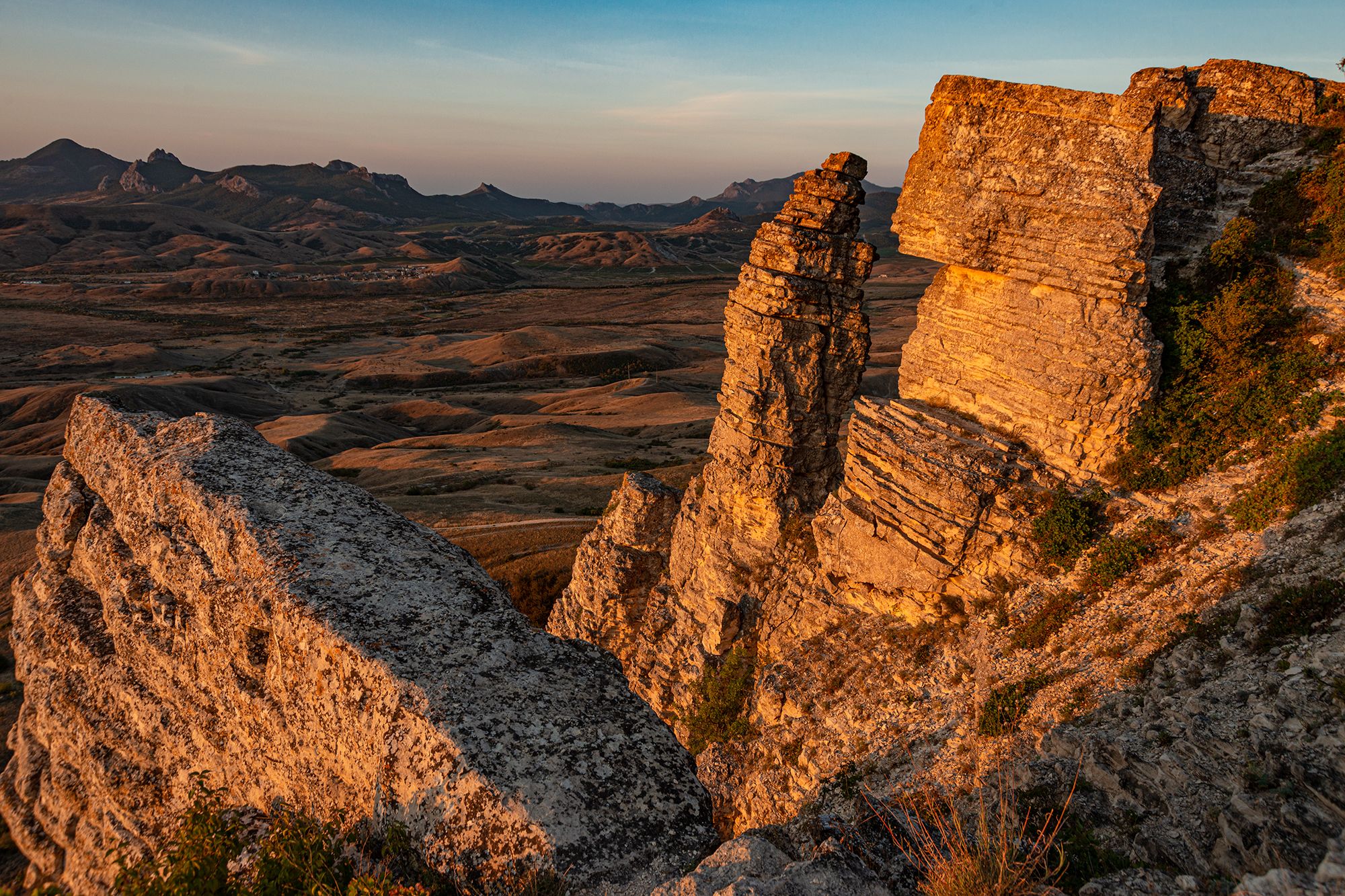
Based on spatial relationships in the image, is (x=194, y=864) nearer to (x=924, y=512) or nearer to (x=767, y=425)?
(x=924, y=512)

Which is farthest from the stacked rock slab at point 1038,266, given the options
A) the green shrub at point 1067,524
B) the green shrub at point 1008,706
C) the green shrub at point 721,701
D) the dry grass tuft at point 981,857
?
the dry grass tuft at point 981,857

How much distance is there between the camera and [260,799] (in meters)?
9.69

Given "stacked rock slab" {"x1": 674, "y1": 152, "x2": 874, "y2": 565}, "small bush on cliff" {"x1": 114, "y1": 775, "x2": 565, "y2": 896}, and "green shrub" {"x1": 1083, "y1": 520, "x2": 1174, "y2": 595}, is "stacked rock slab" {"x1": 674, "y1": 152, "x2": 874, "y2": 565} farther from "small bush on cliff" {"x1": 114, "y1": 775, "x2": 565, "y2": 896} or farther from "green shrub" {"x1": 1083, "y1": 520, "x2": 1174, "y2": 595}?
"small bush on cliff" {"x1": 114, "y1": 775, "x2": 565, "y2": 896}

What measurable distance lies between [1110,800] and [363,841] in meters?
8.20

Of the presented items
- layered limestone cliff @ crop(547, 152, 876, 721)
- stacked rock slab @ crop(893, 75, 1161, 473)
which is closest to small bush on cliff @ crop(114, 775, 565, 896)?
stacked rock slab @ crop(893, 75, 1161, 473)

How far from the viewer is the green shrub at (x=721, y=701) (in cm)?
1988

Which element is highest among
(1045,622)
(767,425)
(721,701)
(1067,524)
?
(767,425)

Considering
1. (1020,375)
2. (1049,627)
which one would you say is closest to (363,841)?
(1049,627)

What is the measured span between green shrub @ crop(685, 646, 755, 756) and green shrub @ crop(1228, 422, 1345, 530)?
12513mm

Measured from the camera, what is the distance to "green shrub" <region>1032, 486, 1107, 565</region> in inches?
554

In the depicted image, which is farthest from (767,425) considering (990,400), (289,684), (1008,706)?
(289,684)

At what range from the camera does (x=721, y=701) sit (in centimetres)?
2053

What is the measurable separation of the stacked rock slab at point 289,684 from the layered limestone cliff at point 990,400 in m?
4.24

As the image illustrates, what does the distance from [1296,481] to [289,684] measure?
16424mm
